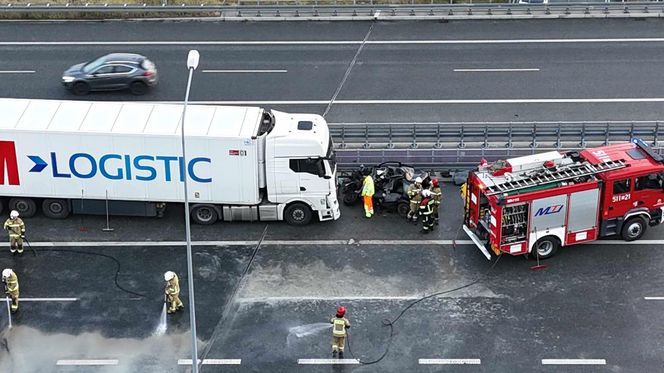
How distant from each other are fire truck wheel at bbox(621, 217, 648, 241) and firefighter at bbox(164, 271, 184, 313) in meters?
12.3

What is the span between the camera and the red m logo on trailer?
27250mm

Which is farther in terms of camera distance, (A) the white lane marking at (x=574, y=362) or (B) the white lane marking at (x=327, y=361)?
(B) the white lane marking at (x=327, y=361)

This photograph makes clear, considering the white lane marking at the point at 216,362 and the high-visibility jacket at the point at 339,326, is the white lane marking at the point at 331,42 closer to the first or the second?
the high-visibility jacket at the point at 339,326

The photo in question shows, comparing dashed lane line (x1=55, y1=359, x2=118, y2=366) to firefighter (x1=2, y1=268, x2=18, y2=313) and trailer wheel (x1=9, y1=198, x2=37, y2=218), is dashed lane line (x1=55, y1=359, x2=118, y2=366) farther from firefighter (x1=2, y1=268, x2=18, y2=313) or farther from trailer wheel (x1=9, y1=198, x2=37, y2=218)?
trailer wheel (x1=9, y1=198, x2=37, y2=218)

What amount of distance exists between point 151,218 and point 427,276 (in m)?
8.68

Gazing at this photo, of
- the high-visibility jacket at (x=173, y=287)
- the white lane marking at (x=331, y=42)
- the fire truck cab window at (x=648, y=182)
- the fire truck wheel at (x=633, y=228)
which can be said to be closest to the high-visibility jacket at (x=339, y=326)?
the high-visibility jacket at (x=173, y=287)

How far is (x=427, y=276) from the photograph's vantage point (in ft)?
83.9

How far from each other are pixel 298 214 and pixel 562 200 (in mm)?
7628

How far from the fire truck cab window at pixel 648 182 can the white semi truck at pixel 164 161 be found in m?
8.48

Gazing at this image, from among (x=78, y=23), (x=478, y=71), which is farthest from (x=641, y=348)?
(x=78, y=23)

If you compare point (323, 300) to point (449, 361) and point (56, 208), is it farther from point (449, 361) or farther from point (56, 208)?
point (56, 208)

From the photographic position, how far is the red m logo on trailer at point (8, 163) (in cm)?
2725

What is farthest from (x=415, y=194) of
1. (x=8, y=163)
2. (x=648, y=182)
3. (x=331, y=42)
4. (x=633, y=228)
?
(x=331, y=42)

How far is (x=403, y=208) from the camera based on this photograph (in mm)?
28484
